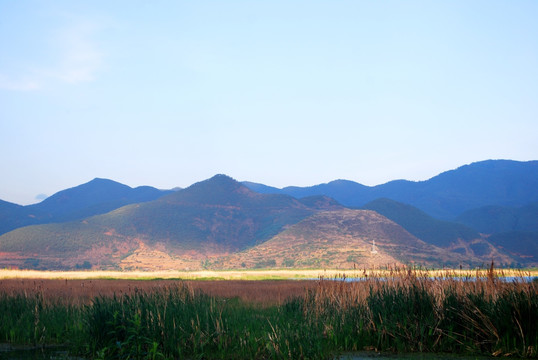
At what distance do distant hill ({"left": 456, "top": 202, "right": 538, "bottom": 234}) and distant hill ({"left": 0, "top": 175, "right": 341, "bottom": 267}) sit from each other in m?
54.4

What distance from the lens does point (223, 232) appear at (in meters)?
151

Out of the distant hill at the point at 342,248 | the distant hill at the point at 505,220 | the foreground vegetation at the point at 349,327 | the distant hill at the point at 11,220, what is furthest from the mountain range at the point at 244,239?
the foreground vegetation at the point at 349,327

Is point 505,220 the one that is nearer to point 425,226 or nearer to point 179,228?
point 425,226

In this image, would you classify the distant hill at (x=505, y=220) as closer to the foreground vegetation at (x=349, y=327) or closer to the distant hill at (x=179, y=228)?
the distant hill at (x=179, y=228)

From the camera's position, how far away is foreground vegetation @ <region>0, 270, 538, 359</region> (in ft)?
39.2

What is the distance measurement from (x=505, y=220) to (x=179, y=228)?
118029 mm

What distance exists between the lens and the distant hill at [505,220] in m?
180

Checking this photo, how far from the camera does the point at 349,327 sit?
555 inches

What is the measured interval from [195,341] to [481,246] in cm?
13508

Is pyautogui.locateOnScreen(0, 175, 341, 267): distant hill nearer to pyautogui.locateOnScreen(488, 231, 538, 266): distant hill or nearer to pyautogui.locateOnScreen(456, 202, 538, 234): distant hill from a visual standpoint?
pyautogui.locateOnScreen(456, 202, 538, 234): distant hill

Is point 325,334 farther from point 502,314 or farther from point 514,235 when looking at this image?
point 514,235

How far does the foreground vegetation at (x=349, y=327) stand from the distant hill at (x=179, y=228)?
106 metres

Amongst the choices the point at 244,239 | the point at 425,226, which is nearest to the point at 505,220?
the point at 425,226

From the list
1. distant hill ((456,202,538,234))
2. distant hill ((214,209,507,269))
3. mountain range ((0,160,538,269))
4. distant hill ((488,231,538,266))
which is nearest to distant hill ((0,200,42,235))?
mountain range ((0,160,538,269))
